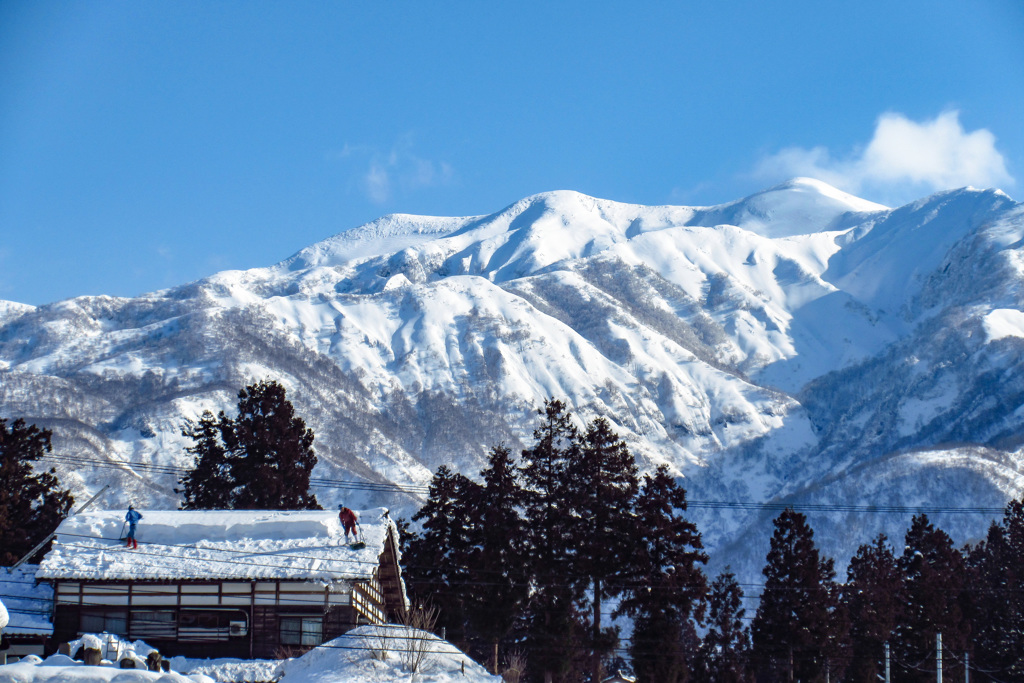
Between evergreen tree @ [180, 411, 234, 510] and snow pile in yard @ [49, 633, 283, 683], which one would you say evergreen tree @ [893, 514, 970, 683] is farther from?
evergreen tree @ [180, 411, 234, 510]

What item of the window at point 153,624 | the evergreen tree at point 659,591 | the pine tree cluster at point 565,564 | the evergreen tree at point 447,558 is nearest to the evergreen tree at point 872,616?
the evergreen tree at point 659,591

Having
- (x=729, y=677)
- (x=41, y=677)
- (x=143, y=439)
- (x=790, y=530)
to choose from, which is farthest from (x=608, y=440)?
(x=143, y=439)

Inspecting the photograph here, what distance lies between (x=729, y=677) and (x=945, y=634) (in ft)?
41.2

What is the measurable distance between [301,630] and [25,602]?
1167 centimetres

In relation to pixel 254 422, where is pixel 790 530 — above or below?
below

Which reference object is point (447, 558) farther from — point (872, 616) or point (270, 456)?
point (872, 616)

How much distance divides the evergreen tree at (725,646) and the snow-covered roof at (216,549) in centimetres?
2960

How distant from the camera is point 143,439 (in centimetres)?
19662

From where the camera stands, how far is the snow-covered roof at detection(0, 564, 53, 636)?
38719 millimetres

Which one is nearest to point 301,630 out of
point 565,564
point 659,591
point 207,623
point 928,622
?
point 207,623

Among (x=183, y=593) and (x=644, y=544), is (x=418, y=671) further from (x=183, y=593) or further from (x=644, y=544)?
(x=644, y=544)

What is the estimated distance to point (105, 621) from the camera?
37844 mm

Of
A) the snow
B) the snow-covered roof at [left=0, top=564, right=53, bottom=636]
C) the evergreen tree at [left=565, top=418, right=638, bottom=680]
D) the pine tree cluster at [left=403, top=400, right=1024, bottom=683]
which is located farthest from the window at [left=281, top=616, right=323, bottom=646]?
the evergreen tree at [left=565, top=418, right=638, bottom=680]

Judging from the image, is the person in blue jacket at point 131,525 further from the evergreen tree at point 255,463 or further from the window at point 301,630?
the evergreen tree at point 255,463
